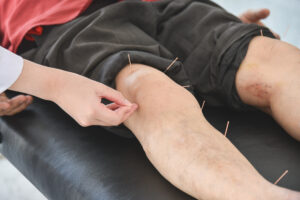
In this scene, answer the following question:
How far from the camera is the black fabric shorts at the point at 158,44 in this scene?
722mm

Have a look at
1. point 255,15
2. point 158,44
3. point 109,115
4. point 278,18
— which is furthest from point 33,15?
point 278,18

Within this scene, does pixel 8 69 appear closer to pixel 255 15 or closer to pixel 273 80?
pixel 273 80

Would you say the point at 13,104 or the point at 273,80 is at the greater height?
the point at 273,80

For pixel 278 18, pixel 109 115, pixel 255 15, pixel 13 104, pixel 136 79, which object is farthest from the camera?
pixel 278 18

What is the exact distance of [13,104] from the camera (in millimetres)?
773

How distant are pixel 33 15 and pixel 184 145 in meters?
0.57

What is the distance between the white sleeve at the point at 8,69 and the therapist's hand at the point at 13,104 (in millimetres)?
193

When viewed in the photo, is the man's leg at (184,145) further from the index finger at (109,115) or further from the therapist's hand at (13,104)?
the therapist's hand at (13,104)

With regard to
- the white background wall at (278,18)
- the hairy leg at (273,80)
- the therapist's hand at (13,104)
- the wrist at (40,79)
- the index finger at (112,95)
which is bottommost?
the therapist's hand at (13,104)

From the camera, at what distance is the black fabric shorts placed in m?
0.72

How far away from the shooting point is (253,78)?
2.35 feet

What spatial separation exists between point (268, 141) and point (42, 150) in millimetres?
511

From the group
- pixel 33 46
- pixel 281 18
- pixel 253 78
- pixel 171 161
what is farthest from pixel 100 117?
pixel 281 18

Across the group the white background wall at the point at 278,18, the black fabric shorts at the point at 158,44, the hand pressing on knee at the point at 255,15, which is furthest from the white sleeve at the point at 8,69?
the hand pressing on knee at the point at 255,15
